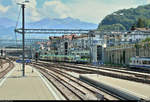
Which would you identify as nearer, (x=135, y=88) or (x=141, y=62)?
(x=135, y=88)

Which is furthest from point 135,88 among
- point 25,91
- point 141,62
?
point 141,62

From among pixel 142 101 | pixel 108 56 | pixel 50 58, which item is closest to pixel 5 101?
pixel 142 101

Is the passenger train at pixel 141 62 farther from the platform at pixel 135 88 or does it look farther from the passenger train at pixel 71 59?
the passenger train at pixel 71 59

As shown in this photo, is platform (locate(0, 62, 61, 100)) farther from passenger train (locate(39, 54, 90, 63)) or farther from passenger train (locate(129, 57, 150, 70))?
passenger train (locate(39, 54, 90, 63))

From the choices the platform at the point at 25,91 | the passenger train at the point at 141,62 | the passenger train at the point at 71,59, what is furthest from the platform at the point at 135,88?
the passenger train at the point at 71,59

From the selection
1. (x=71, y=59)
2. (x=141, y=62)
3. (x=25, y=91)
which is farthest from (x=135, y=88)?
(x=71, y=59)

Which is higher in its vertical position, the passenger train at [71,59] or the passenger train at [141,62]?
the passenger train at [141,62]

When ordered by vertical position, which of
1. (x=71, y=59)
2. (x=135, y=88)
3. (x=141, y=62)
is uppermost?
(x=141, y=62)

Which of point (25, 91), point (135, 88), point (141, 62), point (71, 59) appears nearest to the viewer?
point (25, 91)

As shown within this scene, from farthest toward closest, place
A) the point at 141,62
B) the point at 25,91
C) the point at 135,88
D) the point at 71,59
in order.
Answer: the point at 71,59
the point at 141,62
the point at 135,88
the point at 25,91

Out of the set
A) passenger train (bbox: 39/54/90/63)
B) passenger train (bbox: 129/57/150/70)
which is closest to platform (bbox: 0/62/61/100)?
passenger train (bbox: 129/57/150/70)

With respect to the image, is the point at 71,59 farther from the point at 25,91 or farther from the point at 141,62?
the point at 25,91

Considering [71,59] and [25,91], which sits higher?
[25,91]

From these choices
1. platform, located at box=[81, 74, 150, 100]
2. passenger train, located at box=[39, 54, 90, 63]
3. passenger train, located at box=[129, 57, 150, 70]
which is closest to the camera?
platform, located at box=[81, 74, 150, 100]
